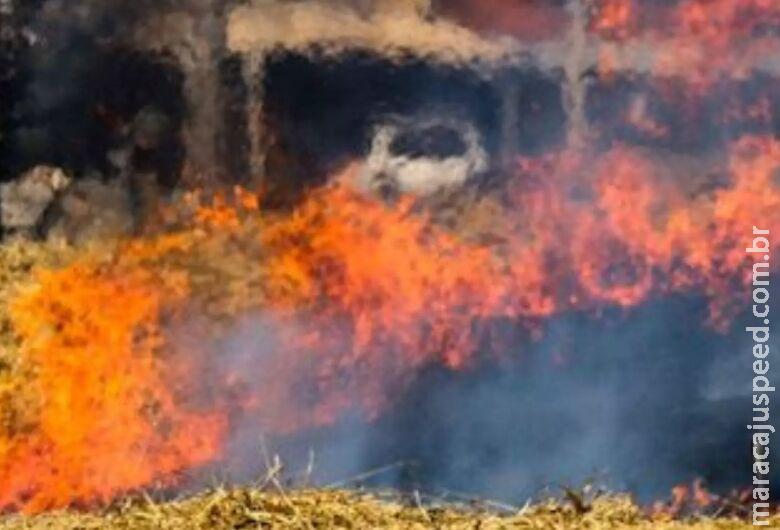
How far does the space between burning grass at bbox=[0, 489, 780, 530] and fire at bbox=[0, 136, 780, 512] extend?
1150 mm

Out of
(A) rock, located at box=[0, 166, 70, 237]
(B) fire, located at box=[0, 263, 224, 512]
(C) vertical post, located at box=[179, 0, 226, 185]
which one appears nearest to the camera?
(B) fire, located at box=[0, 263, 224, 512]

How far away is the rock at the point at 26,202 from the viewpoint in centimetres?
841

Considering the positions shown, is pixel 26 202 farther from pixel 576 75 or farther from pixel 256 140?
pixel 576 75

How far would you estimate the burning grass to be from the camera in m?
6.32

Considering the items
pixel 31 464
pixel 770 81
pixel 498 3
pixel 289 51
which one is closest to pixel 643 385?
pixel 770 81

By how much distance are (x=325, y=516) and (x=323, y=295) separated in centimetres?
238

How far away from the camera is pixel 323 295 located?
8594 millimetres

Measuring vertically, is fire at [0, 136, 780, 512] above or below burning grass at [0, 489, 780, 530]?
above

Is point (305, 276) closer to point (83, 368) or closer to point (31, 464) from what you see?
point (83, 368)

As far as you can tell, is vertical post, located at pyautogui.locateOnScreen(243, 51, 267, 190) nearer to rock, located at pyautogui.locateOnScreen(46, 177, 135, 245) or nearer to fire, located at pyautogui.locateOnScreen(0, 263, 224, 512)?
rock, located at pyautogui.locateOnScreen(46, 177, 135, 245)

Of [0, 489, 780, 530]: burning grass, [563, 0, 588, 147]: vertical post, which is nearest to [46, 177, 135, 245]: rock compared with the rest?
[0, 489, 780, 530]: burning grass

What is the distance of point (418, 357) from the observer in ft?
28.4

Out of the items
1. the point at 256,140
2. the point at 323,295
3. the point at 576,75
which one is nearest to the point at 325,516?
the point at 323,295

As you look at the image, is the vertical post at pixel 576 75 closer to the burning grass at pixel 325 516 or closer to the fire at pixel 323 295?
the fire at pixel 323 295
